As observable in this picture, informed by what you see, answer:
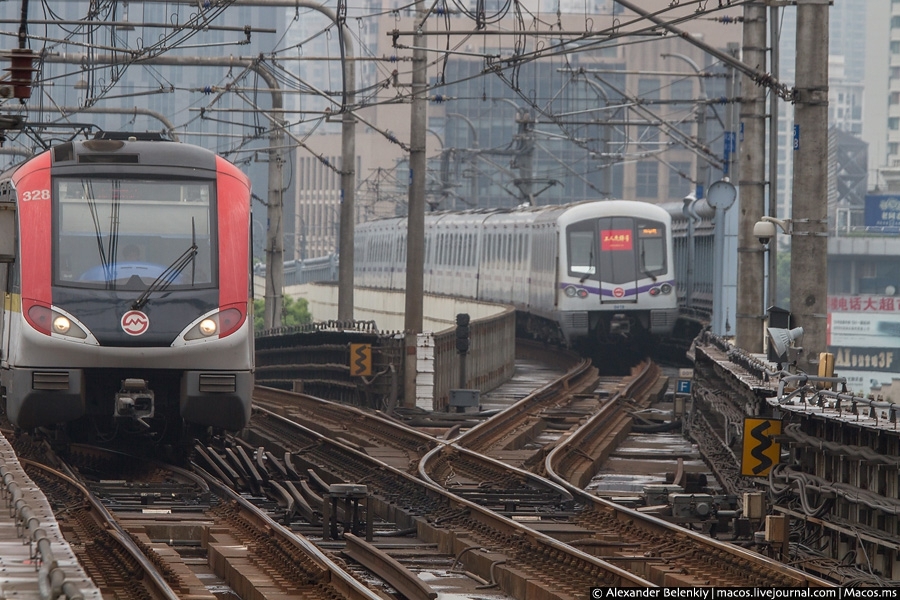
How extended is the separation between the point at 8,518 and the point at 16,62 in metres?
6.28

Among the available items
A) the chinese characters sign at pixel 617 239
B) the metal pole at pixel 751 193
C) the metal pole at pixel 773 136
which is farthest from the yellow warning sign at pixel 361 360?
the chinese characters sign at pixel 617 239

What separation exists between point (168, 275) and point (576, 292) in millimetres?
19110

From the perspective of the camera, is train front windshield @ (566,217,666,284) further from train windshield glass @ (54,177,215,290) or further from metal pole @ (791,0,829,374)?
train windshield glass @ (54,177,215,290)

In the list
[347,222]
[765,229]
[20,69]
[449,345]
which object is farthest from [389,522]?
[347,222]

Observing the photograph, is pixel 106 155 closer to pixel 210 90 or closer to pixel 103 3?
pixel 103 3

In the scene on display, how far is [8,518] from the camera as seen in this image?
824 centimetres

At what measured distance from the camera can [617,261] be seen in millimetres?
31828

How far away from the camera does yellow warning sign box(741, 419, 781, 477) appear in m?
12.7

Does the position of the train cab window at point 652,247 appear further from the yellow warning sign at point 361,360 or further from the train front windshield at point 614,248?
the yellow warning sign at point 361,360

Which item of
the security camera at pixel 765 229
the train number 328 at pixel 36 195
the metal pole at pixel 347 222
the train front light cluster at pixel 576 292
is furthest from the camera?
the train front light cluster at pixel 576 292

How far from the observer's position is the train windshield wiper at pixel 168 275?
13.2 m

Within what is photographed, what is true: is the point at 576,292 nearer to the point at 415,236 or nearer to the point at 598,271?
the point at 598,271

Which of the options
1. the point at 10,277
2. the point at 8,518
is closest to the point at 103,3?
the point at 10,277

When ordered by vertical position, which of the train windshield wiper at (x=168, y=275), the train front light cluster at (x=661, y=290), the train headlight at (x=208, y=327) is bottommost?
the train headlight at (x=208, y=327)
